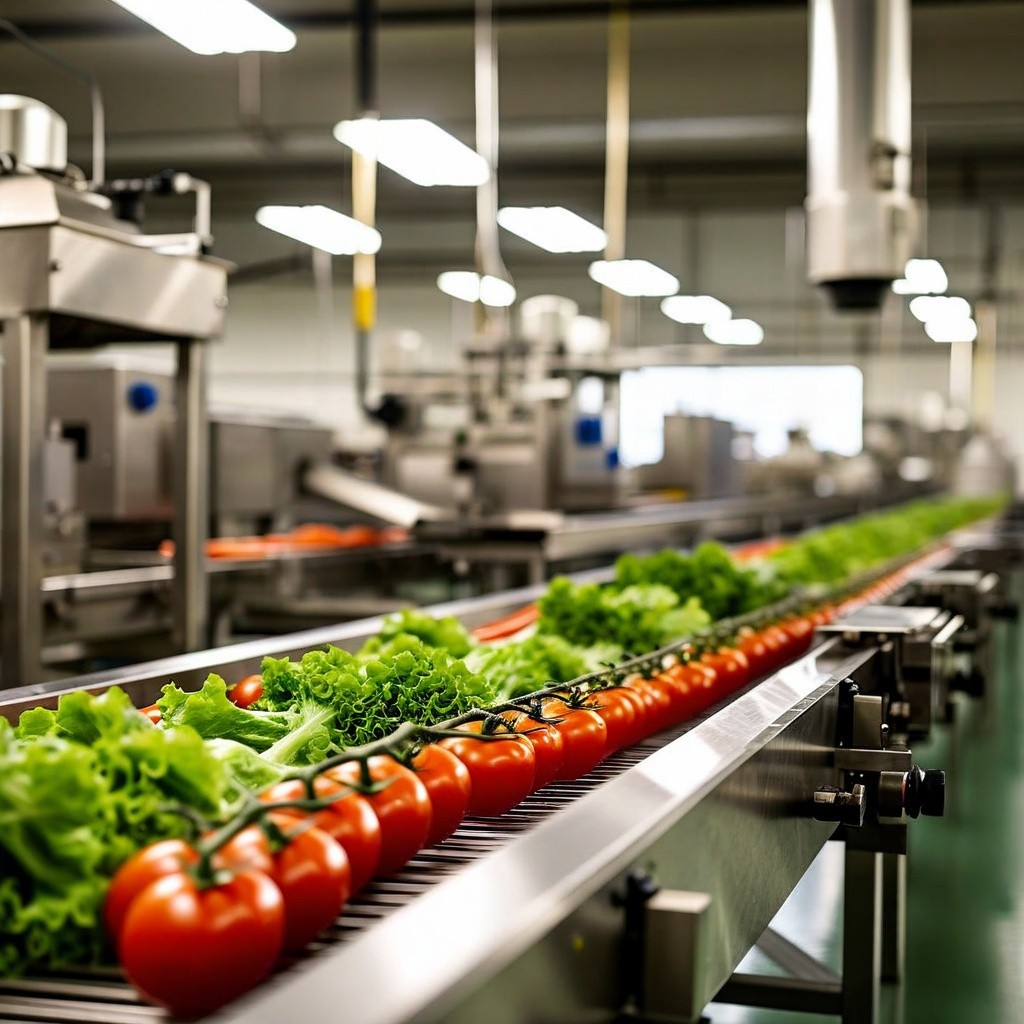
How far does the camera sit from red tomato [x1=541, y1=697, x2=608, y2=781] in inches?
69.1

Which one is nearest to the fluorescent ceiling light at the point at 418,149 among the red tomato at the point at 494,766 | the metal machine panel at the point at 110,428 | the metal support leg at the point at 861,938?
the metal machine panel at the point at 110,428

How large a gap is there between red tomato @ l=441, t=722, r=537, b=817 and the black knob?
82cm

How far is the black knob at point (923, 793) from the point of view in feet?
7.00

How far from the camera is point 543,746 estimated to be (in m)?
1.66

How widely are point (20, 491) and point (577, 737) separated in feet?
5.64

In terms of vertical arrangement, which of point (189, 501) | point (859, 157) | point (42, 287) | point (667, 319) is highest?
point (667, 319)

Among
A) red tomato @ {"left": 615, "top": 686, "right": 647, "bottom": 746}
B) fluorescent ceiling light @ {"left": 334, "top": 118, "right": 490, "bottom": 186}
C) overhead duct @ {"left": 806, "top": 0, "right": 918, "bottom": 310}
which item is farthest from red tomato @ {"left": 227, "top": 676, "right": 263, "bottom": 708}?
fluorescent ceiling light @ {"left": 334, "top": 118, "right": 490, "bottom": 186}

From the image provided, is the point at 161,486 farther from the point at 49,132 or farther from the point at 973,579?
the point at 973,579

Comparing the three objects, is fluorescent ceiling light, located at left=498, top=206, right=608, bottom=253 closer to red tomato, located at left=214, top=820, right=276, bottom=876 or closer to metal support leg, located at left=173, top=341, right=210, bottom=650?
metal support leg, located at left=173, top=341, right=210, bottom=650

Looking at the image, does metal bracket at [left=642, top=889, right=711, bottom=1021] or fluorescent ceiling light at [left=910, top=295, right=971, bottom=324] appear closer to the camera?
metal bracket at [left=642, top=889, right=711, bottom=1021]

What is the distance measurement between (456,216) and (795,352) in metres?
4.83

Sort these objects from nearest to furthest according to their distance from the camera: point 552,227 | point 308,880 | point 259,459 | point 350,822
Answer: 1. point 308,880
2. point 350,822
3. point 259,459
4. point 552,227

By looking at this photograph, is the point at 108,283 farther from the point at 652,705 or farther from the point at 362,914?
the point at 362,914

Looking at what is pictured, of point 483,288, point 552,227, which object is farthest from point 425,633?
point 483,288
